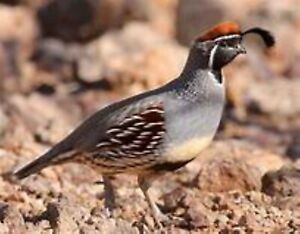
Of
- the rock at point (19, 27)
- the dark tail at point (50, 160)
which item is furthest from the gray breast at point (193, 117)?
the rock at point (19, 27)

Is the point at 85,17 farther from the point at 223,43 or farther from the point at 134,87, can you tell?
the point at 223,43

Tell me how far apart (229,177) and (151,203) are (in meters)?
0.74

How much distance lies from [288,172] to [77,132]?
116cm

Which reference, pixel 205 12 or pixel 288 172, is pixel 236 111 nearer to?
pixel 205 12

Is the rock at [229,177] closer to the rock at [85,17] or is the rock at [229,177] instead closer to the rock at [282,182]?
the rock at [282,182]

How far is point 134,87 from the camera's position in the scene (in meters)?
11.6

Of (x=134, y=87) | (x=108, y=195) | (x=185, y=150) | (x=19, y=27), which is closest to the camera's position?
(x=185, y=150)

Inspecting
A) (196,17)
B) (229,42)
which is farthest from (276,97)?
(229,42)

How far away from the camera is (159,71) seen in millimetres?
11672

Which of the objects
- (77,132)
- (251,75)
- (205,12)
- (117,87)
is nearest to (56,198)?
(77,132)

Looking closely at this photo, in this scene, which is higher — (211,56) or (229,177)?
(211,56)

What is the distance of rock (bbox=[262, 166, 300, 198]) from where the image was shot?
23.1 feet

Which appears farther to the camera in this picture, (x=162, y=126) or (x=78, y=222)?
(x=162, y=126)

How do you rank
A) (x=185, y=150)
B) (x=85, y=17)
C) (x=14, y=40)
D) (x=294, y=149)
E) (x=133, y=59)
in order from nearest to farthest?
(x=185, y=150), (x=294, y=149), (x=133, y=59), (x=14, y=40), (x=85, y=17)
